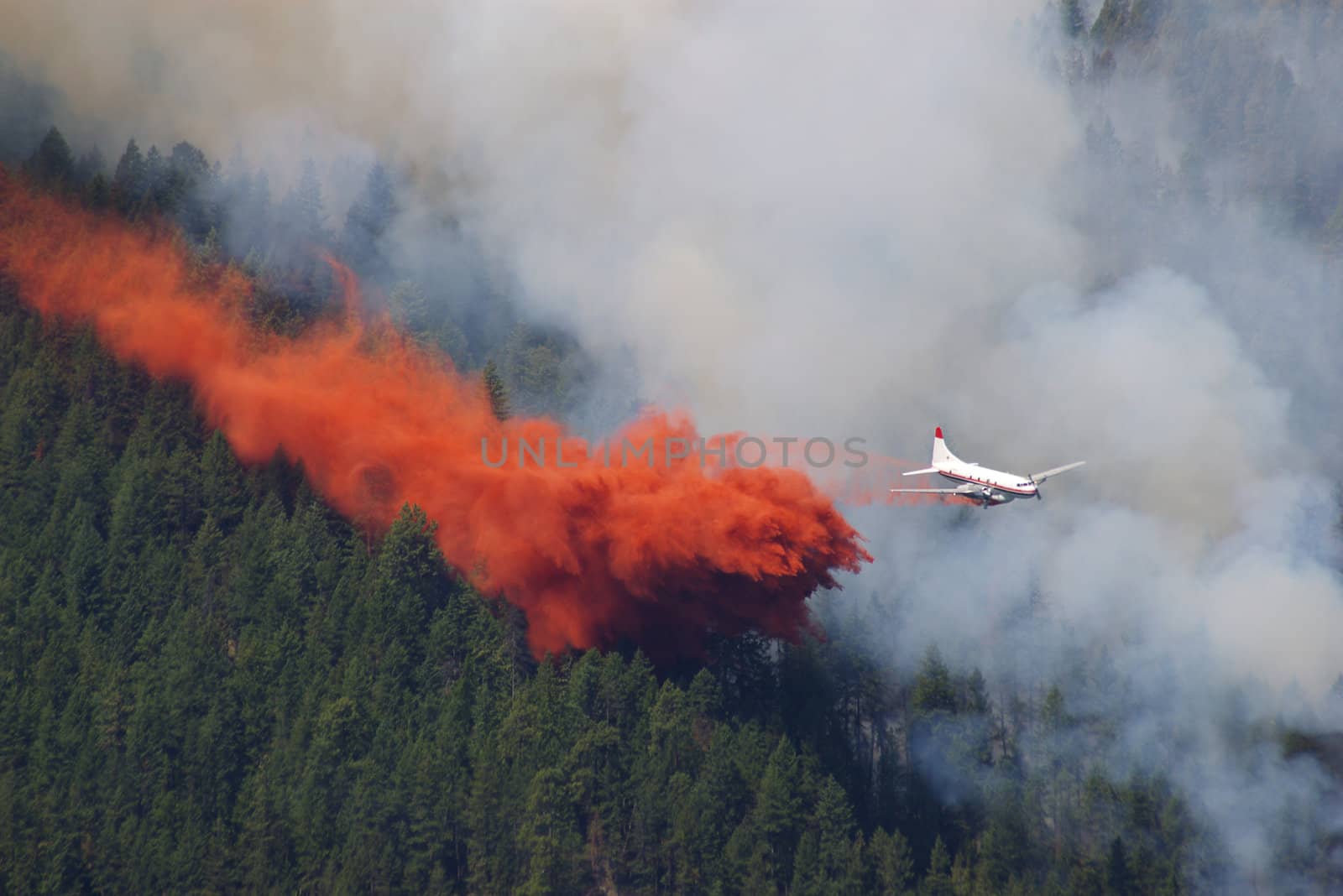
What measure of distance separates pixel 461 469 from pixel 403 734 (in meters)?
17.7

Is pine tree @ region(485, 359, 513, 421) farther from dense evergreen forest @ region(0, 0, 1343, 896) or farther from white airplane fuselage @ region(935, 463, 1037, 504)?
white airplane fuselage @ region(935, 463, 1037, 504)

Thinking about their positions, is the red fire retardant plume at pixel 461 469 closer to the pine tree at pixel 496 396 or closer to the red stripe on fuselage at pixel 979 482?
the pine tree at pixel 496 396

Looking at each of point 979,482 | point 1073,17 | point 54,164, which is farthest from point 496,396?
point 1073,17

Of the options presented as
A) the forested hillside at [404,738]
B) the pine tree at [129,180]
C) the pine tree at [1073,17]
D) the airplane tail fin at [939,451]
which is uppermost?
the pine tree at [1073,17]

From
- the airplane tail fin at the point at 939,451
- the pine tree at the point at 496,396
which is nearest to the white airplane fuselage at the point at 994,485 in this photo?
the airplane tail fin at the point at 939,451

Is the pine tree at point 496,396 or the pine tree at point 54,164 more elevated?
the pine tree at point 54,164

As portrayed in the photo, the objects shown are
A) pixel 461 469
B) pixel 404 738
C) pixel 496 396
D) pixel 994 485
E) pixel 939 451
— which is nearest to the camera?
pixel 404 738

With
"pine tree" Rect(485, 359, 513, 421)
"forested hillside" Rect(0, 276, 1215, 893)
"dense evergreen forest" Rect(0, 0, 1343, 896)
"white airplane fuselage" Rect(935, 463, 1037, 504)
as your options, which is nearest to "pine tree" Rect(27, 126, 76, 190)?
"dense evergreen forest" Rect(0, 0, 1343, 896)

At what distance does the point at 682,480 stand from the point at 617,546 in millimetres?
5402

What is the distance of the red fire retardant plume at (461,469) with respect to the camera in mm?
90562

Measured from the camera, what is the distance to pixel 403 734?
9344 cm

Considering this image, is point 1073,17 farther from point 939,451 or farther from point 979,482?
point 979,482

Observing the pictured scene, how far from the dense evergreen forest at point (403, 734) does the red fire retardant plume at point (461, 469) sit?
215 cm

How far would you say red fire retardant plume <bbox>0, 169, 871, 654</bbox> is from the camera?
9056 centimetres
